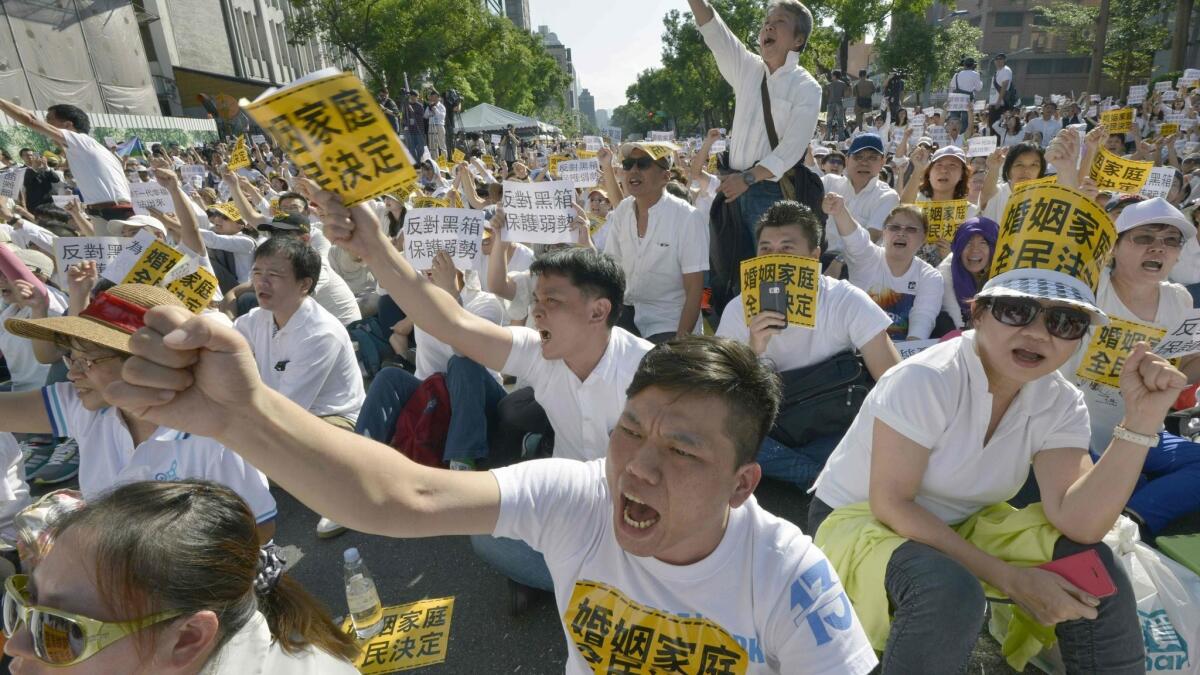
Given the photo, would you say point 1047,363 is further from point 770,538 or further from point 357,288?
point 357,288

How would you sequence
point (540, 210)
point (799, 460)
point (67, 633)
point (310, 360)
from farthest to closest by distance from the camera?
point (540, 210) < point (310, 360) < point (799, 460) < point (67, 633)

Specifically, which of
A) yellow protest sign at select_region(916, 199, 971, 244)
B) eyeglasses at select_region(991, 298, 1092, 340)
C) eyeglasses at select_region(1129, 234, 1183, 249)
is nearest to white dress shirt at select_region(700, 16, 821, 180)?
yellow protest sign at select_region(916, 199, 971, 244)

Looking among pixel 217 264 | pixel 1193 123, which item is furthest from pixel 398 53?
pixel 1193 123

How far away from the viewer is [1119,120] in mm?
6883

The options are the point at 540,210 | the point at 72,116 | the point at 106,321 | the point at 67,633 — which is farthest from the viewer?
the point at 72,116

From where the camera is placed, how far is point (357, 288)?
20.4ft

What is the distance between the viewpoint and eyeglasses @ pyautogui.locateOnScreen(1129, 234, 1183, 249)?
293cm

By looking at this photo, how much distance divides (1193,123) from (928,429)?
1418 cm

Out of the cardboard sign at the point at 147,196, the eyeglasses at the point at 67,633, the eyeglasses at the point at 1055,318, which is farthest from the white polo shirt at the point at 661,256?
the cardboard sign at the point at 147,196

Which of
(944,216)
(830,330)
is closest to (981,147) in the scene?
(944,216)

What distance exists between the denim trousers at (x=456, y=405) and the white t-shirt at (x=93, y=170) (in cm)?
460

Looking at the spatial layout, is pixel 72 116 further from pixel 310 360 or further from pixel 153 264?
pixel 310 360

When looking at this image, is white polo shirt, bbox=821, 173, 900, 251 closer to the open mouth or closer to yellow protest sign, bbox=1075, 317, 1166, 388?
yellow protest sign, bbox=1075, 317, 1166, 388

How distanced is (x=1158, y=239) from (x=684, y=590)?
Result: 3038 millimetres
